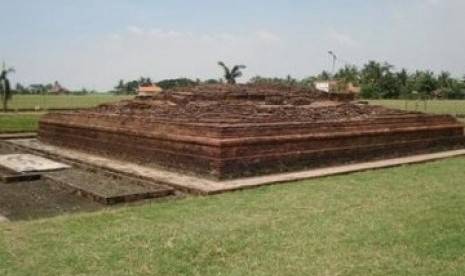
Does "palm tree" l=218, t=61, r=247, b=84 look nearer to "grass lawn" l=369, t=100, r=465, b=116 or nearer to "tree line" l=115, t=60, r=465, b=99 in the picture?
"grass lawn" l=369, t=100, r=465, b=116

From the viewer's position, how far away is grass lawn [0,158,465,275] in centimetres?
391

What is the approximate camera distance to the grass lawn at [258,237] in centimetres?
391

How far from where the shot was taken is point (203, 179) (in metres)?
7.56

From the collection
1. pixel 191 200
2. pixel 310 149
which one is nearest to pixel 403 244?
pixel 191 200

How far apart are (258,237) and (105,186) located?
3208 millimetres

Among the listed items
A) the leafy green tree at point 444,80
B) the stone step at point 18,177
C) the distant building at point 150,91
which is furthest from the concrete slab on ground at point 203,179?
the leafy green tree at point 444,80

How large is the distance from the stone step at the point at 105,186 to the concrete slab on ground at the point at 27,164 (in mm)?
305

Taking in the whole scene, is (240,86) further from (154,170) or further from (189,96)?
(154,170)

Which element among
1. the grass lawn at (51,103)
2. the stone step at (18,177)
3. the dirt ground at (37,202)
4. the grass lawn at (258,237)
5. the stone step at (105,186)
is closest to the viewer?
the grass lawn at (258,237)

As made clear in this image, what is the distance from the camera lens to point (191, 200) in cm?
627

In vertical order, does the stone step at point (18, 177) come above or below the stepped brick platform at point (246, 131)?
below

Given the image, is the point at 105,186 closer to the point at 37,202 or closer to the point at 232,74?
the point at 37,202

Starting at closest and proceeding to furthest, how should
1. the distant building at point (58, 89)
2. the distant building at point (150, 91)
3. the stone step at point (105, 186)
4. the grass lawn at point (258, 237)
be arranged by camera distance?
the grass lawn at point (258, 237)
the stone step at point (105, 186)
the distant building at point (150, 91)
the distant building at point (58, 89)

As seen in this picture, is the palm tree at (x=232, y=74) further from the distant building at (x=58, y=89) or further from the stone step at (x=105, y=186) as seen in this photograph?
the distant building at (x=58, y=89)
